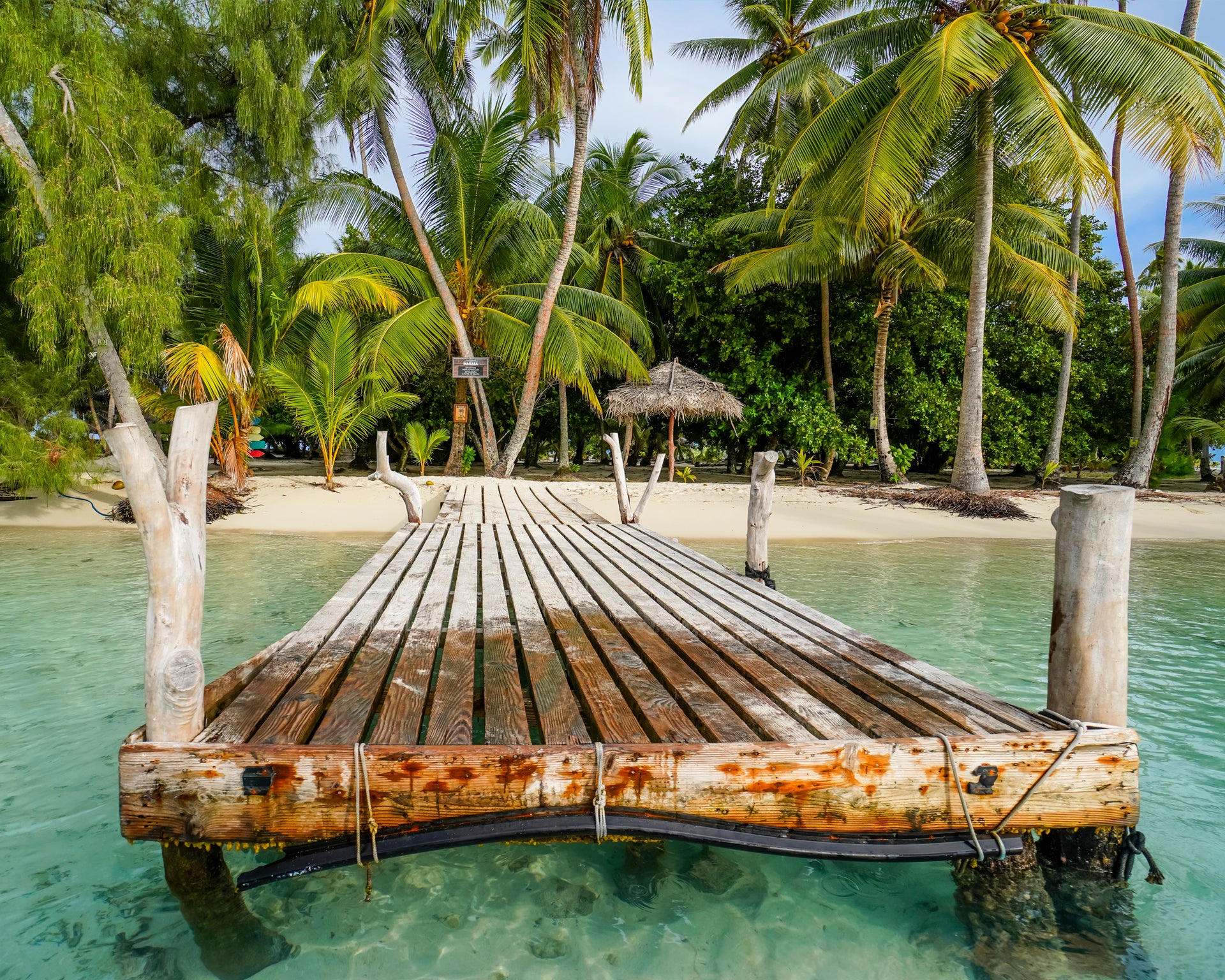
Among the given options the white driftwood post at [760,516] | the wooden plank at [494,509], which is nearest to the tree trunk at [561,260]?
the wooden plank at [494,509]

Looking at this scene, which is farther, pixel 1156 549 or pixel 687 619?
pixel 1156 549

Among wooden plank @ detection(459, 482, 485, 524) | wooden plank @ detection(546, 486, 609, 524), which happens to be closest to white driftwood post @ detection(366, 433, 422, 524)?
wooden plank @ detection(459, 482, 485, 524)

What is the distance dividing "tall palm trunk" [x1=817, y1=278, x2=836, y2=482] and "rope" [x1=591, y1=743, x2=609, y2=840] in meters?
15.5

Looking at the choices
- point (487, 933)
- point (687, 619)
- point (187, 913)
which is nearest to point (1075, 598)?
point (687, 619)

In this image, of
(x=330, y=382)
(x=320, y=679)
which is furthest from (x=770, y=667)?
(x=330, y=382)

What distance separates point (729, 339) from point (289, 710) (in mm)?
16657

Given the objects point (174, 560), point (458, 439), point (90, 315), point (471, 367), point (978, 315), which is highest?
point (978, 315)

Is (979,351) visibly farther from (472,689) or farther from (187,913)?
(187,913)

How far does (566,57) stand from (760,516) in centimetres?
1000

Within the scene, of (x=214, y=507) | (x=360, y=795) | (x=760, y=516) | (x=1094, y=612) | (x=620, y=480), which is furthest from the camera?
(x=214, y=507)

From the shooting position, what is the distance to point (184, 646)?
7.08ft

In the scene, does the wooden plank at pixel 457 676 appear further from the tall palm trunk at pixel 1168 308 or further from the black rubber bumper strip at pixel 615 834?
the tall palm trunk at pixel 1168 308

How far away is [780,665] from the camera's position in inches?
112

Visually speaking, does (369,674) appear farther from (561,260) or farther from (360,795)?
(561,260)
